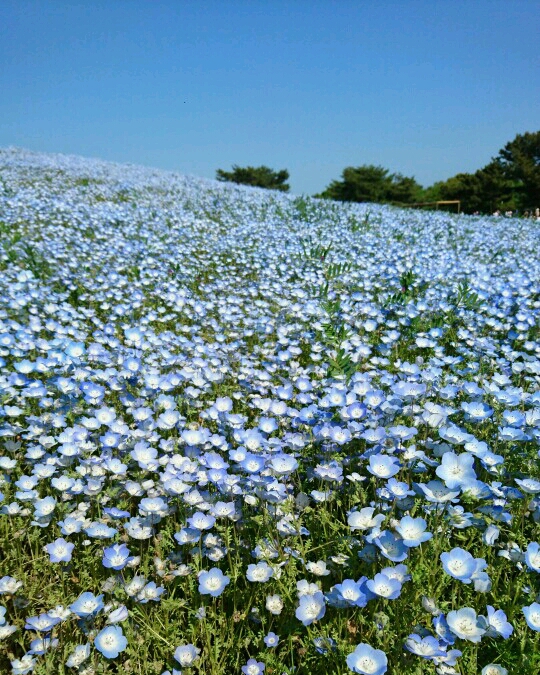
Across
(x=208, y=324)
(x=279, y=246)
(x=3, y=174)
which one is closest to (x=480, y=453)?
(x=208, y=324)

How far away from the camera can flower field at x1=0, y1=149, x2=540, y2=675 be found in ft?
5.03

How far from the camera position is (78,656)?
1516 mm

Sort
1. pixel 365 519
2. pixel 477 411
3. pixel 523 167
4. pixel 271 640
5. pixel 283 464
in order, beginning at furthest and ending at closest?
pixel 523 167 → pixel 477 411 → pixel 283 464 → pixel 365 519 → pixel 271 640

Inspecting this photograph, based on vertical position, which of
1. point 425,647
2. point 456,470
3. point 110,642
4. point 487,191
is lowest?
point 110,642

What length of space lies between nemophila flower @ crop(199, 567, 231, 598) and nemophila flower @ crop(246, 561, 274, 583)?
0.30 feet

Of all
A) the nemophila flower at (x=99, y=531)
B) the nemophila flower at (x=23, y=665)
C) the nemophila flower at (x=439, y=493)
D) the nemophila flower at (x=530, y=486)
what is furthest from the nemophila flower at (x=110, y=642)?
the nemophila flower at (x=530, y=486)

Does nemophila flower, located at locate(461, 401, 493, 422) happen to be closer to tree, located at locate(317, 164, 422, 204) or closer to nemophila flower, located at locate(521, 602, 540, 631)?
nemophila flower, located at locate(521, 602, 540, 631)

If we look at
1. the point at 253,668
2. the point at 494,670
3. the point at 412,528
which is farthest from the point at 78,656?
the point at 494,670

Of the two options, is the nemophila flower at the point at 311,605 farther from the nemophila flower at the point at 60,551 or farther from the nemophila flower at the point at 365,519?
the nemophila flower at the point at 60,551

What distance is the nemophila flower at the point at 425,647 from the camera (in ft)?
4.39

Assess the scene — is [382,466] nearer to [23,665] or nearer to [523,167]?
[23,665]

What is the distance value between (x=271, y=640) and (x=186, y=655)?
27 centimetres

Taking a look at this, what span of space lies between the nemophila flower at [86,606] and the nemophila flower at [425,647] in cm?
95

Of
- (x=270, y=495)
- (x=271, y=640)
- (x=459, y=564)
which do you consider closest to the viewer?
(x=459, y=564)
